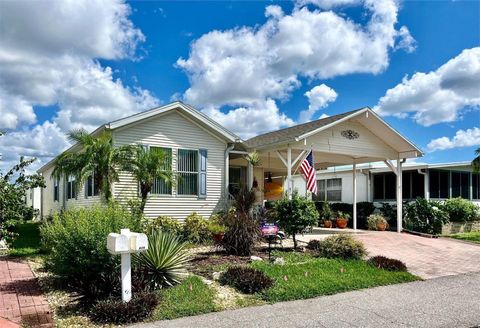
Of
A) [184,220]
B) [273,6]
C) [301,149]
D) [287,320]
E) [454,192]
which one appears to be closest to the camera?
[287,320]

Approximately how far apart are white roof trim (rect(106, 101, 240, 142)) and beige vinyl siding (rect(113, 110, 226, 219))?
334mm

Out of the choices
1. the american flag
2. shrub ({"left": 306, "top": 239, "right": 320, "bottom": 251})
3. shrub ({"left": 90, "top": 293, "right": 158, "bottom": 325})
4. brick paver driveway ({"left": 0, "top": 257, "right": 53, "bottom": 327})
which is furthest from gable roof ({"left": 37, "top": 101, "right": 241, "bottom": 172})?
shrub ({"left": 90, "top": 293, "right": 158, "bottom": 325})

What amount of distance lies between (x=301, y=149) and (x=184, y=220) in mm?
5172

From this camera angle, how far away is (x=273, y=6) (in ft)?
43.3

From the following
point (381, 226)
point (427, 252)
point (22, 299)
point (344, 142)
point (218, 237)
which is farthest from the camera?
point (381, 226)

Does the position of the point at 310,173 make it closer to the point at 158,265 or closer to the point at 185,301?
the point at 158,265

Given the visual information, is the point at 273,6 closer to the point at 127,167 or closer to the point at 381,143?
the point at 127,167

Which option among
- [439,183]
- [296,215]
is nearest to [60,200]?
[296,215]

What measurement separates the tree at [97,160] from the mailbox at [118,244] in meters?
5.65

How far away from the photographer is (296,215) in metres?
11.7

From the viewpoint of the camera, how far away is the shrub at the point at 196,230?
533 inches

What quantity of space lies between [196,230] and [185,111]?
13.8ft

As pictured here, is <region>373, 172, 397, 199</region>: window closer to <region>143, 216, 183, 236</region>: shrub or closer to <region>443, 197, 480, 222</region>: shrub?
<region>443, 197, 480, 222</region>: shrub

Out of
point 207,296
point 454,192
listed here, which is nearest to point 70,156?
point 207,296
